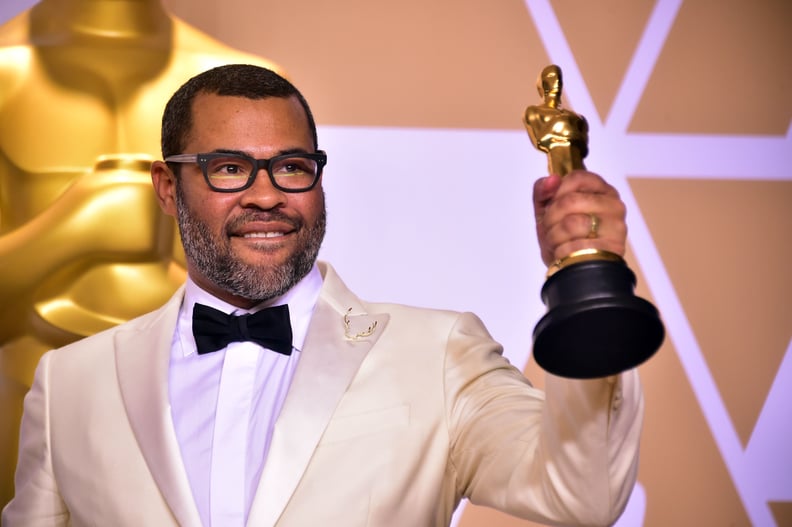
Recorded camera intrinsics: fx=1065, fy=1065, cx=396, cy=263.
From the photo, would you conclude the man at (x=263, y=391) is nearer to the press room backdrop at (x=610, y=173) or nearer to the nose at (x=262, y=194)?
the nose at (x=262, y=194)

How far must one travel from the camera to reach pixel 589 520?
4.88 feet

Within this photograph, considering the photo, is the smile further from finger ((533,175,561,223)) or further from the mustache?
finger ((533,175,561,223))

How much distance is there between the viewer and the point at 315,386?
6.18ft

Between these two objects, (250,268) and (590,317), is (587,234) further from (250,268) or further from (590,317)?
(250,268)

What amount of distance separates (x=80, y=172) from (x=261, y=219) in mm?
1263

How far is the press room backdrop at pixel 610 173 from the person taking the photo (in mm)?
3289

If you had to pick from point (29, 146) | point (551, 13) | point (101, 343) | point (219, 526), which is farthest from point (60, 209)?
point (551, 13)

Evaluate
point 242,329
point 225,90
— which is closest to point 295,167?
point 225,90

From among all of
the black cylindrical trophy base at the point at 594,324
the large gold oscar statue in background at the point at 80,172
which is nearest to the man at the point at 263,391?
the black cylindrical trophy base at the point at 594,324

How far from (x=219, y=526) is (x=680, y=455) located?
1.89 metres

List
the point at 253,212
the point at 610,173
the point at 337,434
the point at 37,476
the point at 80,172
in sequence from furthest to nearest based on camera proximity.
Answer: the point at 610,173 → the point at 80,172 → the point at 37,476 → the point at 253,212 → the point at 337,434

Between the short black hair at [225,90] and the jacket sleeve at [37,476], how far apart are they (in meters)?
0.54

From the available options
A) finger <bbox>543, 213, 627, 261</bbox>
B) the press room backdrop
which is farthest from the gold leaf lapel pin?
the press room backdrop

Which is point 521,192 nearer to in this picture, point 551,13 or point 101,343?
point 551,13
